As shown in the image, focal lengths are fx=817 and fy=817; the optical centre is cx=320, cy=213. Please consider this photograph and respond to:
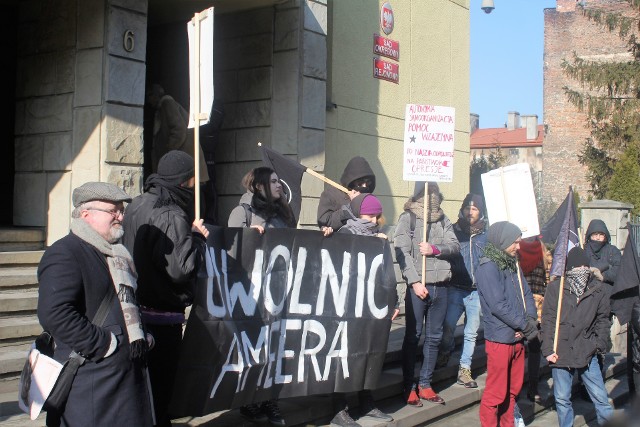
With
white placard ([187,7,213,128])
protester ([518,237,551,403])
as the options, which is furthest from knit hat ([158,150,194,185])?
protester ([518,237,551,403])

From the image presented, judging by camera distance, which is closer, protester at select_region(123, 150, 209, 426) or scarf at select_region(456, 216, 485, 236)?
protester at select_region(123, 150, 209, 426)

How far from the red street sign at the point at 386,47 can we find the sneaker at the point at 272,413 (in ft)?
22.7

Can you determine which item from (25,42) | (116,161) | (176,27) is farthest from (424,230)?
(176,27)

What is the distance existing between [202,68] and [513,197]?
165 inches

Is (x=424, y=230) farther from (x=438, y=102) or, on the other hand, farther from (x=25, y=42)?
(x=438, y=102)

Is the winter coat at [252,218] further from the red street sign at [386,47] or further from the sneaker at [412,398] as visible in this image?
the red street sign at [386,47]

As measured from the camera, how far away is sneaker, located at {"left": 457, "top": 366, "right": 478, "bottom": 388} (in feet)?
26.9

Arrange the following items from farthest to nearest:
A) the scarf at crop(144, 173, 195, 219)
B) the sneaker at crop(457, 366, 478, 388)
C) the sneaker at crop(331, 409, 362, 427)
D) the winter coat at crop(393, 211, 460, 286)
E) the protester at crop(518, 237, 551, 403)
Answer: the protester at crop(518, 237, 551, 403) → the sneaker at crop(457, 366, 478, 388) → the winter coat at crop(393, 211, 460, 286) → the sneaker at crop(331, 409, 362, 427) → the scarf at crop(144, 173, 195, 219)

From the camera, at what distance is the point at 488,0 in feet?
56.1

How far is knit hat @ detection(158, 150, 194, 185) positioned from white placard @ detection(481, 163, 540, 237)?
4.39m

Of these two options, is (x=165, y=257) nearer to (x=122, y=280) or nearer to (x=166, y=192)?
(x=166, y=192)

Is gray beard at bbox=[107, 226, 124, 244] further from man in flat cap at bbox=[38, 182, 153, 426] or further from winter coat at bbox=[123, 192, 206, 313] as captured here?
winter coat at bbox=[123, 192, 206, 313]

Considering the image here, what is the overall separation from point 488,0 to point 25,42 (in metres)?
11.5

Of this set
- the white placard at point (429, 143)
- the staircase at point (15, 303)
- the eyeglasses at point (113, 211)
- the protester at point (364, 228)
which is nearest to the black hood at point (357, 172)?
the protester at point (364, 228)
